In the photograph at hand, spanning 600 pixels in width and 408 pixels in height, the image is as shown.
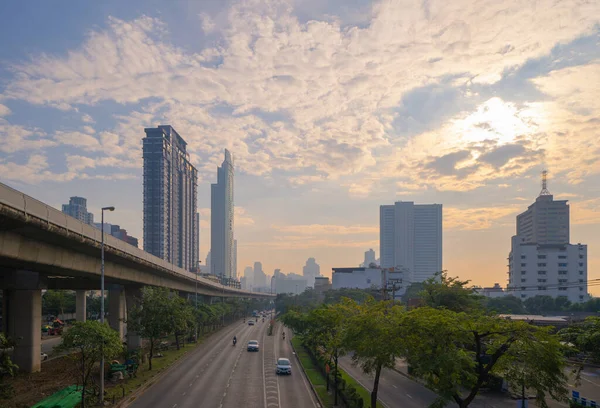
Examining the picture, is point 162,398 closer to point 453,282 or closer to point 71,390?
point 71,390

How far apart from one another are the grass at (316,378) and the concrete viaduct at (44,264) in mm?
21570

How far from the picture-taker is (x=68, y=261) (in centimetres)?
4156

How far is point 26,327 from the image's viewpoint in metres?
47.7

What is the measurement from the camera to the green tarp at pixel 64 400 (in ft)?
101

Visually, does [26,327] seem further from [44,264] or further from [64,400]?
[64,400]

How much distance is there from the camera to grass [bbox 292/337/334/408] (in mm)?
38966

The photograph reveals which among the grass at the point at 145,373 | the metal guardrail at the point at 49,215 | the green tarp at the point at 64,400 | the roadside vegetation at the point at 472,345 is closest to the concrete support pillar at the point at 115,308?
the grass at the point at 145,373

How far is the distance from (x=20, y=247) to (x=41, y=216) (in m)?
3.58

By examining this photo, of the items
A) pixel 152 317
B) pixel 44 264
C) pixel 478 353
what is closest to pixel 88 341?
pixel 44 264

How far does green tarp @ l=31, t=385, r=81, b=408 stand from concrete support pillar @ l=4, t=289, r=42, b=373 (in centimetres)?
1545

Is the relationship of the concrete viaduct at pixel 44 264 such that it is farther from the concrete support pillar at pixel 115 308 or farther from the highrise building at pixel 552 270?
the highrise building at pixel 552 270

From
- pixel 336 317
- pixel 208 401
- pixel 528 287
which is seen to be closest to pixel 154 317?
pixel 208 401

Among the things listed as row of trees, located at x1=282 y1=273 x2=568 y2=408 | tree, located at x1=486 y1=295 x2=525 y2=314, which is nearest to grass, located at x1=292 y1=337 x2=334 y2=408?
row of trees, located at x1=282 y1=273 x2=568 y2=408

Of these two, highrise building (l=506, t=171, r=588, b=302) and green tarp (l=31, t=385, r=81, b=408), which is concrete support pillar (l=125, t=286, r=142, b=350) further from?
highrise building (l=506, t=171, r=588, b=302)
